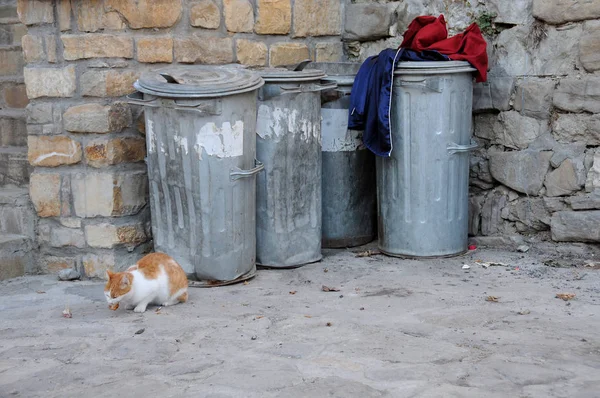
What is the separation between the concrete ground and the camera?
3.14 m

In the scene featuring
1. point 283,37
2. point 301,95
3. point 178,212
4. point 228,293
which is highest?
point 283,37

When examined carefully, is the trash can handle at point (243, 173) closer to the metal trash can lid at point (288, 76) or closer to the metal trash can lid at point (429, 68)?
the metal trash can lid at point (288, 76)

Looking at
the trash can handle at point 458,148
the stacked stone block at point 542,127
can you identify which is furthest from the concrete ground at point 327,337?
the trash can handle at point 458,148

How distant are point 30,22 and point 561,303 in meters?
3.34

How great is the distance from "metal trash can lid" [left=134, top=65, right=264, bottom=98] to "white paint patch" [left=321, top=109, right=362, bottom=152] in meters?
0.79

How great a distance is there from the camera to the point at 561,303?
417 centimetres

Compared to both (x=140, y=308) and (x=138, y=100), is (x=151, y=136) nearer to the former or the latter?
(x=138, y=100)

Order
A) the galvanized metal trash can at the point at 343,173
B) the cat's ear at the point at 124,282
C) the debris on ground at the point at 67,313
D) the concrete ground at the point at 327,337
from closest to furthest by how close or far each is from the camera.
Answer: the concrete ground at the point at 327,337 < the cat's ear at the point at 124,282 < the debris on ground at the point at 67,313 < the galvanized metal trash can at the point at 343,173

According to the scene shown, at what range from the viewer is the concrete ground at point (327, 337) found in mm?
3145

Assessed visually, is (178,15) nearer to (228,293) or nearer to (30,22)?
(30,22)

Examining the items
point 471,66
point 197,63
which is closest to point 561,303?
point 471,66

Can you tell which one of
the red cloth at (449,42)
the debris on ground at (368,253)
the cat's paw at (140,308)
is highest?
the red cloth at (449,42)

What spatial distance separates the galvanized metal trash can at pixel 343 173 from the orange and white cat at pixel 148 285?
145 cm

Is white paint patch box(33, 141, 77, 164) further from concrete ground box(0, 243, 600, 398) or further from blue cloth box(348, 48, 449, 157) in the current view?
blue cloth box(348, 48, 449, 157)
